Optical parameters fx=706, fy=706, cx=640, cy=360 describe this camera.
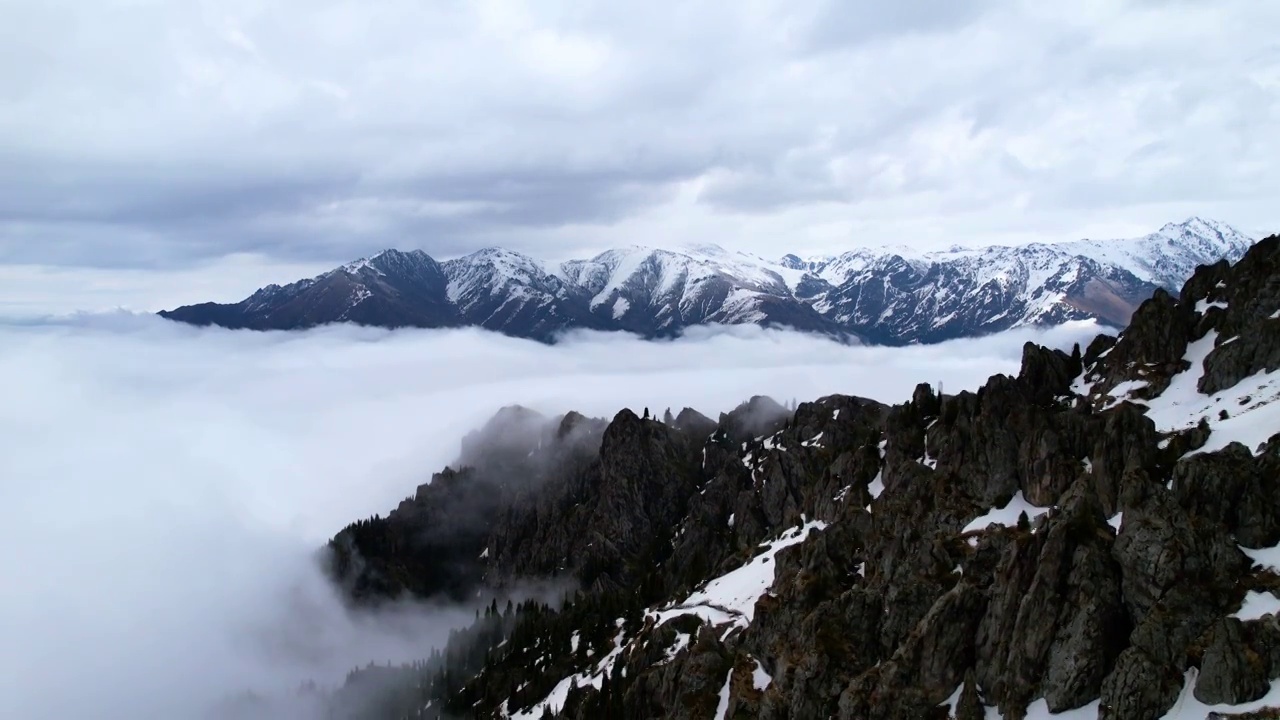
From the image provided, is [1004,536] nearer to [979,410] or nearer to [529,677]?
[979,410]

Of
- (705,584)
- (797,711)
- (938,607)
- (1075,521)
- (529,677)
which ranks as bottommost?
(529,677)

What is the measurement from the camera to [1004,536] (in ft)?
288

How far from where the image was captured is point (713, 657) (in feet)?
378

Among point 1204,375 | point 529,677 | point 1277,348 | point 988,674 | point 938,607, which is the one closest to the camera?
point 988,674

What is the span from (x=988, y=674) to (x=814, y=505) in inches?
3589

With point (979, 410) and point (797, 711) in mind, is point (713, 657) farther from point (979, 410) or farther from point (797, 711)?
point (979, 410)

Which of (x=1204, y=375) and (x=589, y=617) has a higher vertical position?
(x=1204, y=375)

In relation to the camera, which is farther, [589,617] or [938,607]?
[589,617]

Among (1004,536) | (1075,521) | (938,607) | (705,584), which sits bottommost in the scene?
(705,584)

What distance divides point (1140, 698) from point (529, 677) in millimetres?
156130

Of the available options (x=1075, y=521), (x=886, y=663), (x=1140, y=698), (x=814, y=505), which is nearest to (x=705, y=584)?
(x=814, y=505)

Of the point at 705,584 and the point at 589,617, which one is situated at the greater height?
the point at 705,584

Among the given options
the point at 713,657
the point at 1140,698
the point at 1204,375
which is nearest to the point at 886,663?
the point at 1140,698

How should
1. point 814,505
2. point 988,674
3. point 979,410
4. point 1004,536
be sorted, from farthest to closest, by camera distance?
point 814,505 → point 979,410 → point 1004,536 → point 988,674
